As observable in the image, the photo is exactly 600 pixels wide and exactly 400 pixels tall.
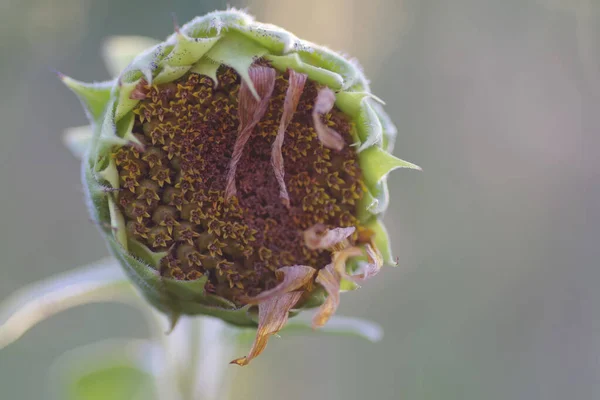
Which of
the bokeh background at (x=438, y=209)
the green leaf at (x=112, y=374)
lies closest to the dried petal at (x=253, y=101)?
the green leaf at (x=112, y=374)

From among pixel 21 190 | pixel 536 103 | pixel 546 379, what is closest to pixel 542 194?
pixel 536 103

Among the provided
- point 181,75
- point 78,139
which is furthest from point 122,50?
point 181,75

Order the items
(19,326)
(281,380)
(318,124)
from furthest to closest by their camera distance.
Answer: (281,380), (19,326), (318,124)

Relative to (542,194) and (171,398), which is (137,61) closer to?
(171,398)

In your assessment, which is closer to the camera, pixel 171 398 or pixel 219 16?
pixel 219 16

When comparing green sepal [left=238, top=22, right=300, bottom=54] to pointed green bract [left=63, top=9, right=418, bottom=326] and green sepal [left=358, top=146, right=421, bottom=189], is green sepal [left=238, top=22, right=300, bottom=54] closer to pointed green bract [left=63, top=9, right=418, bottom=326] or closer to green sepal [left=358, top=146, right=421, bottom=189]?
pointed green bract [left=63, top=9, right=418, bottom=326]

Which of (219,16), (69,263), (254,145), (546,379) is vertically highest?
(219,16)

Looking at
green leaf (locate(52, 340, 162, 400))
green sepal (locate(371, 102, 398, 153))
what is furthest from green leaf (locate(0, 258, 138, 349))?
green sepal (locate(371, 102, 398, 153))
